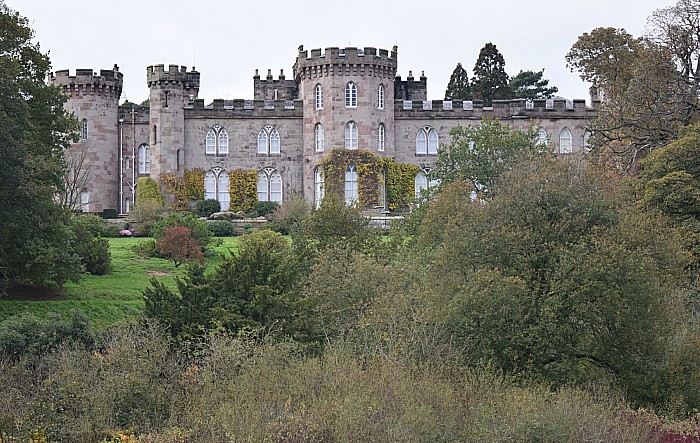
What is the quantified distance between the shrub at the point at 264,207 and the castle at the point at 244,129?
177 centimetres

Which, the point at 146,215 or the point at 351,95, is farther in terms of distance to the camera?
the point at 351,95

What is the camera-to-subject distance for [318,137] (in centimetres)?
5119

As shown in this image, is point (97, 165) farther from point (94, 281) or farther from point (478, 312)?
point (478, 312)

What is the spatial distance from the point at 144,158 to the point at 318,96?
1001 centimetres

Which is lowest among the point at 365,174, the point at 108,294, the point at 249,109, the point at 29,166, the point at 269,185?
the point at 108,294

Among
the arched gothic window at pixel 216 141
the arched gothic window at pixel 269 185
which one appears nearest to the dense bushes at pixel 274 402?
the arched gothic window at pixel 269 185

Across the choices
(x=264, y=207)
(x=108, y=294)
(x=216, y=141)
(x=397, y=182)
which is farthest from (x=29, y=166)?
(x=397, y=182)

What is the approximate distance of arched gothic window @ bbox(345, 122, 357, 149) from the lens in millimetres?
49969

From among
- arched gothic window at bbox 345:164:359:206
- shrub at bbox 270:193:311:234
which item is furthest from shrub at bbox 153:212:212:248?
arched gothic window at bbox 345:164:359:206

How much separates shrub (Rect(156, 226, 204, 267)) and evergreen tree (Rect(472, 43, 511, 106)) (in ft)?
98.7

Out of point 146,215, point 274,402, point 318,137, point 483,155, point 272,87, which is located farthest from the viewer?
point 272,87

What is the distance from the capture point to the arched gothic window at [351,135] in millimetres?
49969

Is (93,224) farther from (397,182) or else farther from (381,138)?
(397,182)

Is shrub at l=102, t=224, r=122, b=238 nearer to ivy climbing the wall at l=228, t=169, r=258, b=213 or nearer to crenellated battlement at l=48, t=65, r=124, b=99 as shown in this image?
ivy climbing the wall at l=228, t=169, r=258, b=213
